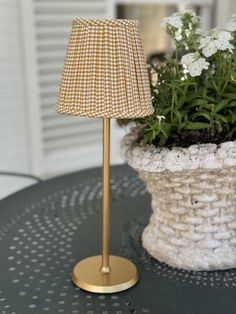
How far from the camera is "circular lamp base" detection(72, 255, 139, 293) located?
79 centimetres

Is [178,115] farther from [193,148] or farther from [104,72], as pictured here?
[104,72]

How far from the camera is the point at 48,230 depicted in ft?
3.36

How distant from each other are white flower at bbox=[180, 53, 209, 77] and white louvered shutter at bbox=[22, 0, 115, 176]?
1435 millimetres

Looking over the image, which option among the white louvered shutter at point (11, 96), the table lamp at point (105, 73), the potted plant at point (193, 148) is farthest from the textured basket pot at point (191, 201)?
the white louvered shutter at point (11, 96)

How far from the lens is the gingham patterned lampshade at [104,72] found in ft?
2.24

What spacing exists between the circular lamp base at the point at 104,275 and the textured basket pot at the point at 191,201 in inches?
3.4

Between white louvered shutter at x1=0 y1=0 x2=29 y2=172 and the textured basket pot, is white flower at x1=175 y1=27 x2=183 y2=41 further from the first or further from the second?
white louvered shutter at x1=0 y1=0 x2=29 y2=172

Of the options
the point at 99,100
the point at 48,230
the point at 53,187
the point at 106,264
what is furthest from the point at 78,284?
the point at 53,187

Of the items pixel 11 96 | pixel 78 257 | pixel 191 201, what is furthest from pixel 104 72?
pixel 11 96

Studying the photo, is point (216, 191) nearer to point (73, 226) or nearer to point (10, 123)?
point (73, 226)

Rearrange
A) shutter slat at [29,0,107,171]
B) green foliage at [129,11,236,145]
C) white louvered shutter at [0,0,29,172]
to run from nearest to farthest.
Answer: green foliage at [129,11,236,145] → white louvered shutter at [0,0,29,172] → shutter slat at [29,0,107,171]

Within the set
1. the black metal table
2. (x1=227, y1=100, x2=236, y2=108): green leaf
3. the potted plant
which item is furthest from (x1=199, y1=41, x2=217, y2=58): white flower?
the black metal table

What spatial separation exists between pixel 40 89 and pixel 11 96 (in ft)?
0.52

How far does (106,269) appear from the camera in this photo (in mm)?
836
